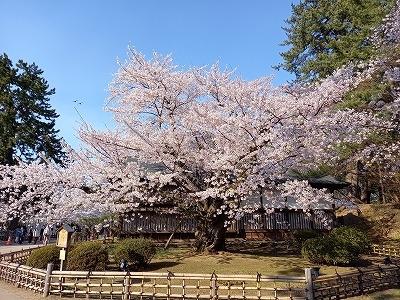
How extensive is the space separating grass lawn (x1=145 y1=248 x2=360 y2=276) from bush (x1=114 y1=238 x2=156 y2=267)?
0.53 metres

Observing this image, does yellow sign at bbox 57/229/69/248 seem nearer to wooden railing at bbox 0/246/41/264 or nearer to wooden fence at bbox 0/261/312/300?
wooden fence at bbox 0/261/312/300

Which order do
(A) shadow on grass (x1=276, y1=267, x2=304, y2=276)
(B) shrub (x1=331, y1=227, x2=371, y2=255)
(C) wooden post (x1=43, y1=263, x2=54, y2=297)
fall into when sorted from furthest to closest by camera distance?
(B) shrub (x1=331, y1=227, x2=371, y2=255), (A) shadow on grass (x1=276, y1=267, x2=304, y2=276), (C) wooden post (x1=43, y1=263, x2=54, y2=297)

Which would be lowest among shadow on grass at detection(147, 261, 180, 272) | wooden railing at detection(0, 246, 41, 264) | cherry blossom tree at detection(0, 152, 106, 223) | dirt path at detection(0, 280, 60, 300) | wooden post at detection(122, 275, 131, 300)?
dirt path at detection(0, 280, 60, 300)

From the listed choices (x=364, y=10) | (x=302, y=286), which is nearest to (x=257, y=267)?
(x=302, y=286)

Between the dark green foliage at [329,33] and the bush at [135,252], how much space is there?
16.8 meters

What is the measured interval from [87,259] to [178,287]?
492cm

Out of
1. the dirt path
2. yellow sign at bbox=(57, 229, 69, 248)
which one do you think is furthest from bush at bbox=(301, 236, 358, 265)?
the dirt path

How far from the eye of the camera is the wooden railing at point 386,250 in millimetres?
20911

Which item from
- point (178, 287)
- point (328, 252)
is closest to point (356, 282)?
point (328, 252)

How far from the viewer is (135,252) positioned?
15.9m

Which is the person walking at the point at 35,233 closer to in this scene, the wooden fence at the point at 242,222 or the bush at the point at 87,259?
the wooden fence at the point at 242,222

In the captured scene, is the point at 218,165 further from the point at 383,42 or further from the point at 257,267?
the point at 383,42

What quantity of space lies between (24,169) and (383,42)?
20.7m

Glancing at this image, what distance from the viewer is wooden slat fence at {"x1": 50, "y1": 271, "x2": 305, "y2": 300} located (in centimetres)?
1148
